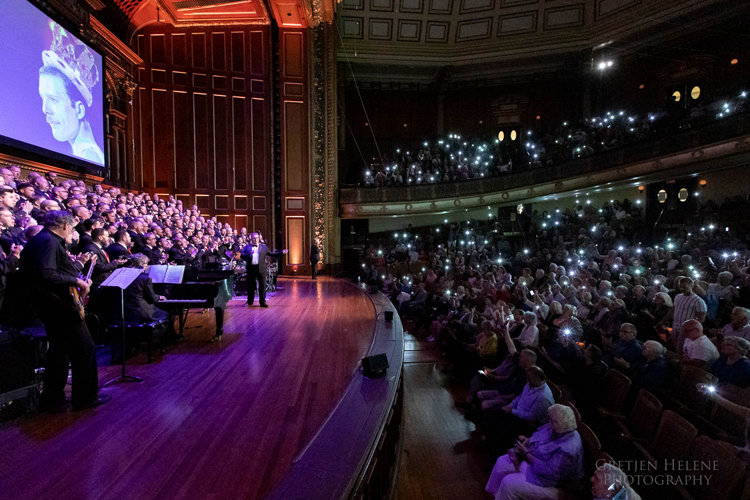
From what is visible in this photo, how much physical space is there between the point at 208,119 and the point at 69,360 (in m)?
9.54

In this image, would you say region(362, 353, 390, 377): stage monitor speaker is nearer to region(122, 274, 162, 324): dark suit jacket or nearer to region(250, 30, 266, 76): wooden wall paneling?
region(122, 274, 162, 324): dark suit jacket

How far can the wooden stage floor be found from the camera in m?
1.76

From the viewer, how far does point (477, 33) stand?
45.5 ft

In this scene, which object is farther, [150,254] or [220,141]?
[220,141]

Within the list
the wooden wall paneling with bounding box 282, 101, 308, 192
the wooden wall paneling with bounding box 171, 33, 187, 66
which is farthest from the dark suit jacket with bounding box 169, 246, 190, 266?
the wooden wall paneling with bounding box 171, 33, 187, 66

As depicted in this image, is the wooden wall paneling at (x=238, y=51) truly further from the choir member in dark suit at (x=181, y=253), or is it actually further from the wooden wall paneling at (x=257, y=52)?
the choir member in dark suit at (x=181, y=253)

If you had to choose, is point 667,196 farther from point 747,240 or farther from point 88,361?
point 88,361

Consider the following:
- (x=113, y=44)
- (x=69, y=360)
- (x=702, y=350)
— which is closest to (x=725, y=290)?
(x=702, y=350)

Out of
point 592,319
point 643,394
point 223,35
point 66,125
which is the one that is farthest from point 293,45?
point 643,394

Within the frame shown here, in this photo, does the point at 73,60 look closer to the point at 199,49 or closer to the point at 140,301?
the point at 199,49

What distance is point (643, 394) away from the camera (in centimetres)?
268

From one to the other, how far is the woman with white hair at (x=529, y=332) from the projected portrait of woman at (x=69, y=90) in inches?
289

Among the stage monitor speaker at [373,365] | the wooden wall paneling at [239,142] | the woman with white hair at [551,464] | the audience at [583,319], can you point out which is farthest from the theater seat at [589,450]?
the wooden wall paneling at [239,142]

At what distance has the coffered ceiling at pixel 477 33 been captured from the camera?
13039 mm
